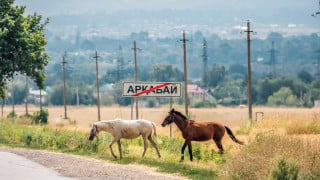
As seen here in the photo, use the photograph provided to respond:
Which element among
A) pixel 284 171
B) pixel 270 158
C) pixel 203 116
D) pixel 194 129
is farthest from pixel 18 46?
pixel 203 116

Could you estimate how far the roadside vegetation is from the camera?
2343 centimetres

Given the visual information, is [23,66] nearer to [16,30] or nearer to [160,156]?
[16,30]

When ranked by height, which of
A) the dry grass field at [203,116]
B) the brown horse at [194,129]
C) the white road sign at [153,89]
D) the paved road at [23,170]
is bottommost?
the paved road at [23,170]

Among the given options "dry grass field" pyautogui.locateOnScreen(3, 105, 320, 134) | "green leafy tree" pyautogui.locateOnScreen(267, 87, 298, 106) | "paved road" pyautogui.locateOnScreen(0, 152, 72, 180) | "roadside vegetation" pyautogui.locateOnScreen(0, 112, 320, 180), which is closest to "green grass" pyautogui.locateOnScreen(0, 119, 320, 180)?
"roadside vegetation" pyautogui.locateOnScreen(0, 112, 320, 180)

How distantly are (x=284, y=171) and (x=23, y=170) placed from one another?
33.6ft

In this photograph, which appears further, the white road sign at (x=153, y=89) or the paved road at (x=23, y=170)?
the white road sign at (x=153, y=89)

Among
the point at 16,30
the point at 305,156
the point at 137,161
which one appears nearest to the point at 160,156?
the point at 137,161

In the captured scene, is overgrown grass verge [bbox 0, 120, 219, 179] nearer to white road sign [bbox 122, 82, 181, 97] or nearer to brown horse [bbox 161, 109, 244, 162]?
brown horse [bbox 161, 109, 244, 162]

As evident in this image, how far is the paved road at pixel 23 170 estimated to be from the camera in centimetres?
2731

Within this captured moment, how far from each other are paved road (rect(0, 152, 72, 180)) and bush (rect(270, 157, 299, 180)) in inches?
281

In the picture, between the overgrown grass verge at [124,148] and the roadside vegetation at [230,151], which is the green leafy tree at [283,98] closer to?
the roadside vegetation at [230,151]

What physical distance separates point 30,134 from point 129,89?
7371 millimetres

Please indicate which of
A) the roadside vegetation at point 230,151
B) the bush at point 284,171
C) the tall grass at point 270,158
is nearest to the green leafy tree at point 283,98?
the roadside vegetation at point 230,151

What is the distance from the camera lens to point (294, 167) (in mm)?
22109
